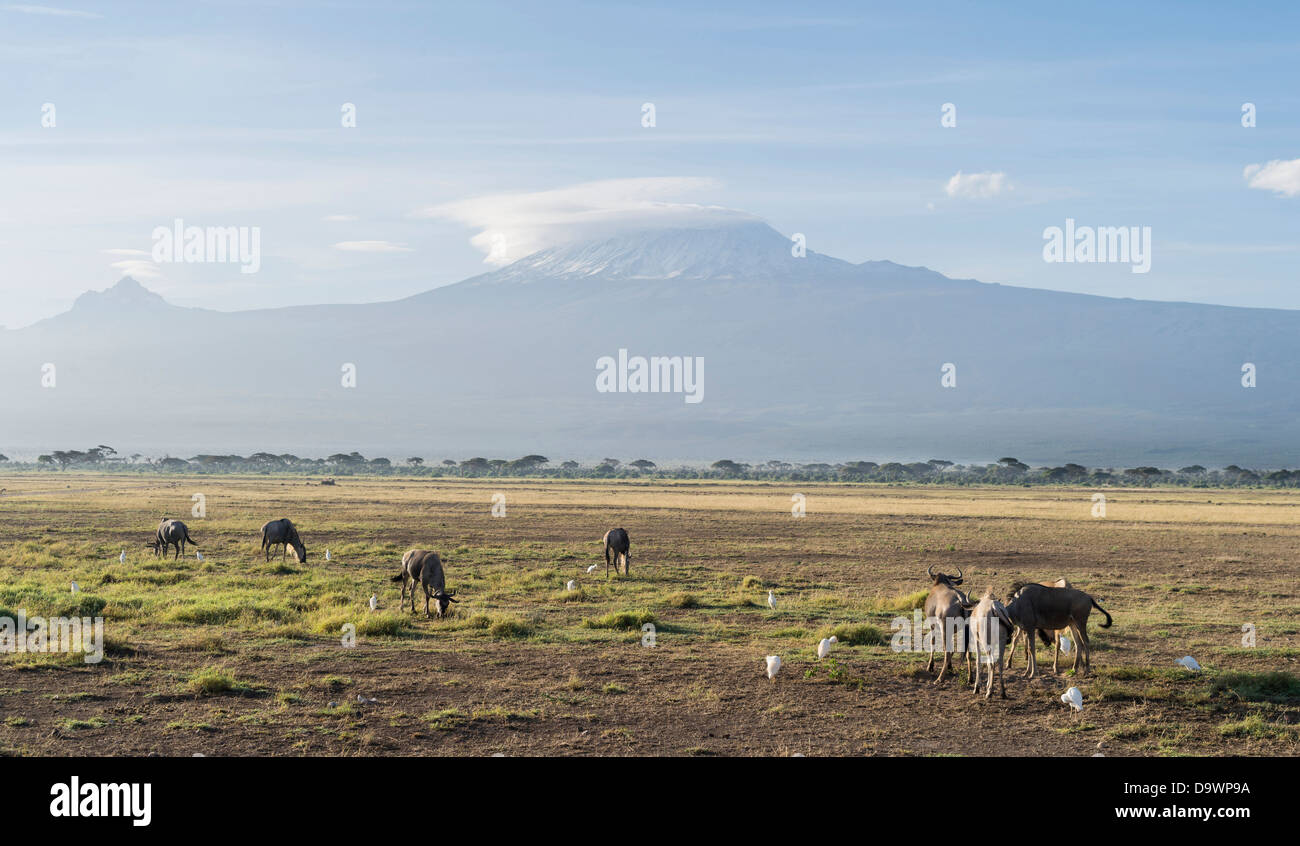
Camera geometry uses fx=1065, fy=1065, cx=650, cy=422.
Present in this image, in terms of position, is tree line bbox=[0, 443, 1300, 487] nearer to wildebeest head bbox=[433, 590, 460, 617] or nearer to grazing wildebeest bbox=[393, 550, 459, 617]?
grazing wildebeest bbox=[393, 550, 459, 617]

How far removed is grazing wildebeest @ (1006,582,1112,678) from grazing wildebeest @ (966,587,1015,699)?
670 millimetres

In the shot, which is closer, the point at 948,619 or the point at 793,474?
the point at 948,619

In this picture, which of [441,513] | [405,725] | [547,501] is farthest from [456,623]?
[547,501]

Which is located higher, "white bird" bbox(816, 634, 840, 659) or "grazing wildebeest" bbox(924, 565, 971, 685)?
"grazing wildebeest" bbox(924, 565, 971, 685)

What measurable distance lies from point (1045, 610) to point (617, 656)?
A: 20.7ft

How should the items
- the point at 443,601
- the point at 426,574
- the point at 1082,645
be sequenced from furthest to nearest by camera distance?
1. the point at 426,574
2. the point at 443,601
3. the point at 1082,645

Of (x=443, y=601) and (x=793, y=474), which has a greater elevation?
(x=443, y=601)

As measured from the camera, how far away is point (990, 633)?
13.4 metres

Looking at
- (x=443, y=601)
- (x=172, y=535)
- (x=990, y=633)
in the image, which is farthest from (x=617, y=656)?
(x=172, y=535)

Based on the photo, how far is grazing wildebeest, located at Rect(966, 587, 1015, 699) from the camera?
43.8 ft

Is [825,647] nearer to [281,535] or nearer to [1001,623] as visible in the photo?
[1001,623]

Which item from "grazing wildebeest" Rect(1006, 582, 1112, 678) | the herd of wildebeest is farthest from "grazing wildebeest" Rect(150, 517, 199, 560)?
"grazing wildebeest" Rect(1006, 582, 1112, 678)
